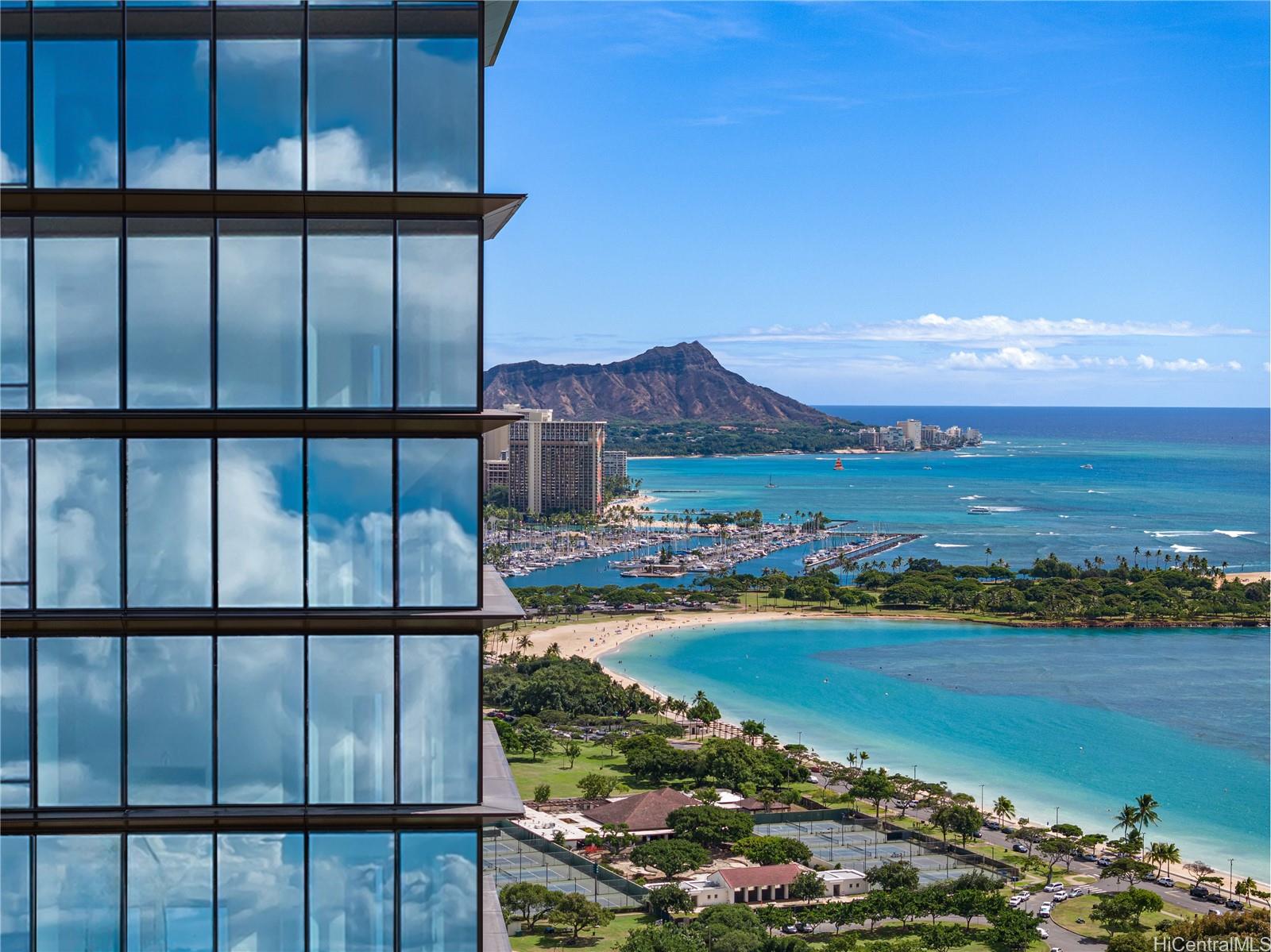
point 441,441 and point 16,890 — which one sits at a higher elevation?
A: point 441,441

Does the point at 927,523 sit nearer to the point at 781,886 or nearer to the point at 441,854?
the point at 781,886

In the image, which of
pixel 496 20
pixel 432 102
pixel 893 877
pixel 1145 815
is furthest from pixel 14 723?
pixel 1145 815

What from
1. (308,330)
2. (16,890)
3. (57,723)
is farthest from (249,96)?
(16,890)

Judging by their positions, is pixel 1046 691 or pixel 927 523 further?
pixel 927 523

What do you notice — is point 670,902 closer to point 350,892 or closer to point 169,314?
point 350,892

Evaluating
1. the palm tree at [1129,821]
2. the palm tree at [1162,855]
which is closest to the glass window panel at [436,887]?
the palm tree at [1162,855]

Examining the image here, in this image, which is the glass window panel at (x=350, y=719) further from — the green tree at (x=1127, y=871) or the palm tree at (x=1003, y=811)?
the palm tree at (x=1003, y=811)
